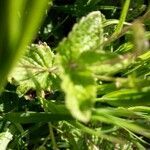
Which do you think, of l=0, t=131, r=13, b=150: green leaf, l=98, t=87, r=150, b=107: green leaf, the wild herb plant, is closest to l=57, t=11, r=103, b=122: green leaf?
the wild herb plant

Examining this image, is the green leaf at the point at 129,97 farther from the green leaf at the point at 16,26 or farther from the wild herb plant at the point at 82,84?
the green leaf at the point at 16,26

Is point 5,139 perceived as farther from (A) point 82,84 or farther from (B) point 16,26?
(B) point 16,26

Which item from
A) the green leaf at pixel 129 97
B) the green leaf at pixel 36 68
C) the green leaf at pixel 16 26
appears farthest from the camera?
the green leaf at pixel 36 68

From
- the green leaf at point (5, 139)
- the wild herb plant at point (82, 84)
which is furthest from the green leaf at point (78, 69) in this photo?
the green leaf at point (5, 139)

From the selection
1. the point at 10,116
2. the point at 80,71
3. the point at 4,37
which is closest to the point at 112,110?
the point at 80,71

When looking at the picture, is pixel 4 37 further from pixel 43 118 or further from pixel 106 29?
pixel 106 29
